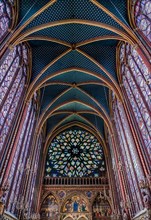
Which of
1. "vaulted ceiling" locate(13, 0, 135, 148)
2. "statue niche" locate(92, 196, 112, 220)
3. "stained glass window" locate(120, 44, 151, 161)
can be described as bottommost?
"statue niche" locate(92, 196, 112, 220)

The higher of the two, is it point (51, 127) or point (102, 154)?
point (51, 127)

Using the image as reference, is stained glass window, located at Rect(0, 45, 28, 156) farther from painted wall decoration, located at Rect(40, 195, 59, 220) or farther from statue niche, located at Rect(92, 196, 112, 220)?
statue niche, located at Rect(92, 196, 112, 220)

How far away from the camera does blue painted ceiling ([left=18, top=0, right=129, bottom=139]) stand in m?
13.1

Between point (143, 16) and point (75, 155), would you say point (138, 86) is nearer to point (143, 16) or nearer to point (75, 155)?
point (143, 16)

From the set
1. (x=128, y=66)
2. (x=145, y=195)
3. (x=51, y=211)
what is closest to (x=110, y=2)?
(x=128, y=66)

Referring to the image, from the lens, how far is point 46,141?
2256 centimetres

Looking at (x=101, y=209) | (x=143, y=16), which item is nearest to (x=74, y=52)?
(x=143, y=16)

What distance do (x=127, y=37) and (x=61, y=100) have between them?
1024 centimetres

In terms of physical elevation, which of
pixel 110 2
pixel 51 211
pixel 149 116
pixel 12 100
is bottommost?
pixel 51 211

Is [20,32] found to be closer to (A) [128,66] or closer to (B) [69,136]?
(A) [128,66]

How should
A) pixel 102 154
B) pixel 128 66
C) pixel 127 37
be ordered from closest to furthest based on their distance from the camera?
pixel 127 37, pixel 128 66, pixel 102 154

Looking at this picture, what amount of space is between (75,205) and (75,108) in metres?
10.2

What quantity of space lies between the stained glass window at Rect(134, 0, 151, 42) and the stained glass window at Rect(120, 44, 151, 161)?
1225 mm

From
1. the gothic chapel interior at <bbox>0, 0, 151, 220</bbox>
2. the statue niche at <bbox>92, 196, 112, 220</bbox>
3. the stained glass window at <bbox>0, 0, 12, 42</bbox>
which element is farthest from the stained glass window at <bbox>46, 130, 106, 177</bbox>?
the stained glass window at <bbox>0, 0, 12, 42</bbox>
